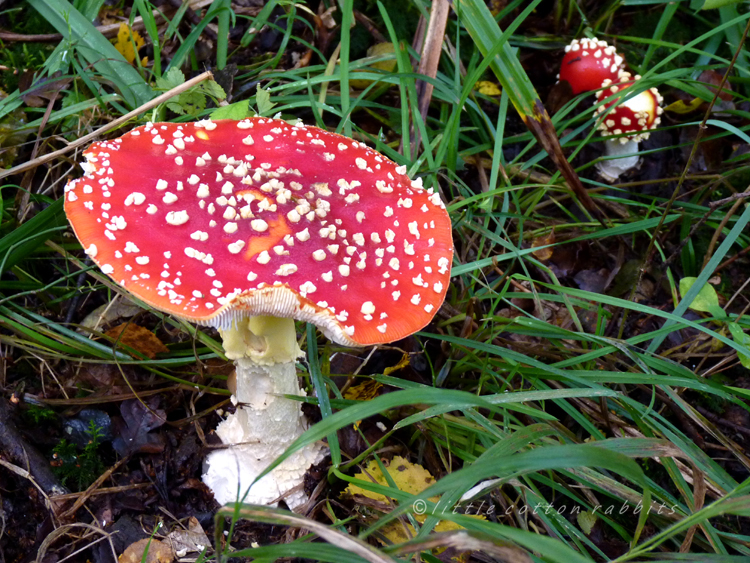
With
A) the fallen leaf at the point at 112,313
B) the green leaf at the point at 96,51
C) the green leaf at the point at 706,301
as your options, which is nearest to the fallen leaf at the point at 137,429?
the fallen leaf at the point at 112,313

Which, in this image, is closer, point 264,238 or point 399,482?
point 264,238

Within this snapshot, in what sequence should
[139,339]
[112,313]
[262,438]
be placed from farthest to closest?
1. [112,313]
2. [139,339]
3. [262,438]

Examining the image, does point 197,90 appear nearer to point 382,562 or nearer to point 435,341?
Answer: point 435,341

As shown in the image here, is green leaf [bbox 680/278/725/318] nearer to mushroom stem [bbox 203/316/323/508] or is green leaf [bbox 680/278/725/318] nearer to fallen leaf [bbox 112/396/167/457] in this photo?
mushroom stem [bbox 203/316/323/508]

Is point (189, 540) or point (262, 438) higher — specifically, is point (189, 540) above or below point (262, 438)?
below

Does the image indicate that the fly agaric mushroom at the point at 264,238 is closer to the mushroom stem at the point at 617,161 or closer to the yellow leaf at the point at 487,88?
the yellow leaf at the point at 487,88

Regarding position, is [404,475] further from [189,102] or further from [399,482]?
[189,102]

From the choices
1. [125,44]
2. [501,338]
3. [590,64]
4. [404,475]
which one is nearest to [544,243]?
[501,338]
